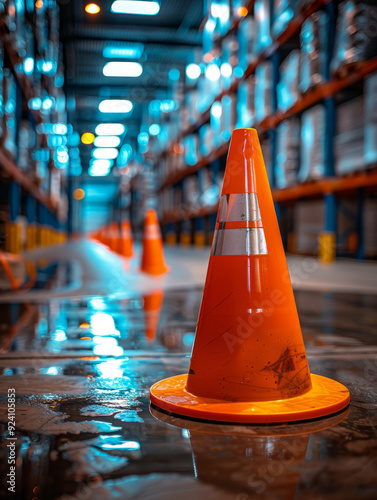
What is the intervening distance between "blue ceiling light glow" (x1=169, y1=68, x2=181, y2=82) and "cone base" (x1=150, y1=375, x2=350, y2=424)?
2142cm

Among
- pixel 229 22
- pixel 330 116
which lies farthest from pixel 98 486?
pixel 229 22

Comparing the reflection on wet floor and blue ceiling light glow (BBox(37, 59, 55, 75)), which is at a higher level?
blue ceiling light glow (BBox(37, 59, 55, 75))

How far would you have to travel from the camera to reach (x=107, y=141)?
43531mm

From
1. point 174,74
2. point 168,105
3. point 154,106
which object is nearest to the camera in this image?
point 174,74

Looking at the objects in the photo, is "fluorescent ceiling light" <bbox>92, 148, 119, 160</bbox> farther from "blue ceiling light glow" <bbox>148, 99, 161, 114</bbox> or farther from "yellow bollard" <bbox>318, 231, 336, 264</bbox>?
"yellow bollard" <bbox>318, 231, 336, 264</bbox>

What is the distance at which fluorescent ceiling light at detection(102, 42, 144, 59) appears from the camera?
13.5 metres

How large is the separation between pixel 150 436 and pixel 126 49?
45.5 feet

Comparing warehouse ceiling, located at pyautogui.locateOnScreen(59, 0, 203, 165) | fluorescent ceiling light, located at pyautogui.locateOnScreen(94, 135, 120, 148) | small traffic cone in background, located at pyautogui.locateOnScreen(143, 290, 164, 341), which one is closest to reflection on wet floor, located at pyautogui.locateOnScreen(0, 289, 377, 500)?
small traffic cone in background, located at pyautogui.locateOnScreen(143, 290, 164, 341)

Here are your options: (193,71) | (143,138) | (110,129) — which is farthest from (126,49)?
(110,129)

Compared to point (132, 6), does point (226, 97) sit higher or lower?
higher

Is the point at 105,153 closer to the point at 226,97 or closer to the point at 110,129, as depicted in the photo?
the point at 110,129

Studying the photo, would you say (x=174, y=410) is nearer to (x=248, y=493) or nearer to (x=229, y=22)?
(x=248, y=493)

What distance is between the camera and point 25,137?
12070mm

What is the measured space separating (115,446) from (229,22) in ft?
46.5
